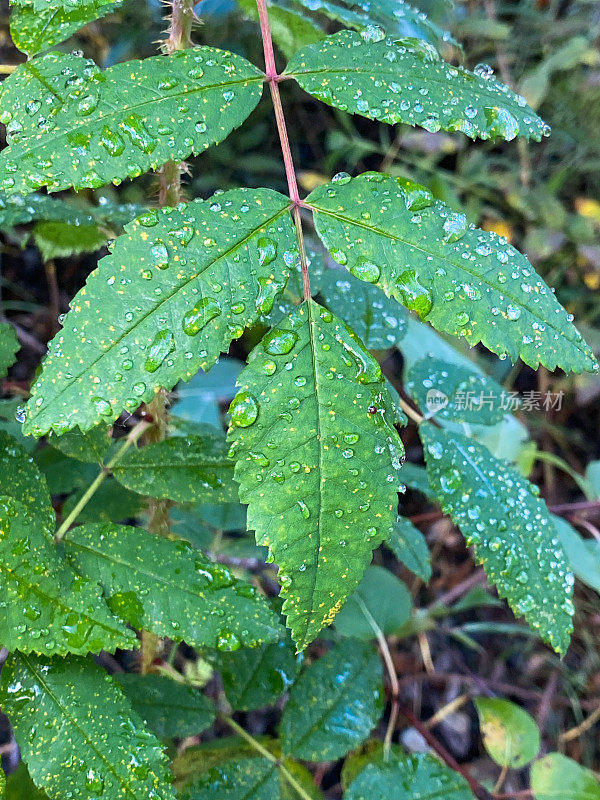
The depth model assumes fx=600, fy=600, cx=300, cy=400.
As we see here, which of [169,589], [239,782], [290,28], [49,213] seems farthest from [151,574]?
[290,28]

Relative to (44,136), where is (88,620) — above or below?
below

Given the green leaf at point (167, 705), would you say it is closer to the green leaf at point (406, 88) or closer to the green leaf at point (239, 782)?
the green leaf at point (239, 782)

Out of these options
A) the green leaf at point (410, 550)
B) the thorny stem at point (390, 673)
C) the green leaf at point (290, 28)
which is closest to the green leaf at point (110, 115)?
the green leaf at point (290, 28)

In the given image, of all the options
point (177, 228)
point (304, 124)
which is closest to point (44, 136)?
point (177, 228)

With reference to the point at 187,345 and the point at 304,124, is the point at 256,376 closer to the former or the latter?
the point at 187,345
